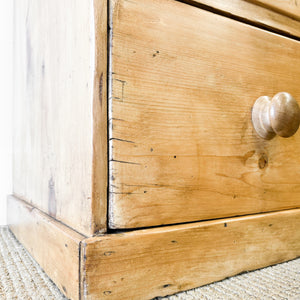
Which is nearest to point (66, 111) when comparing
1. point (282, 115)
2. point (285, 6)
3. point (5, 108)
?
point (282, 115)

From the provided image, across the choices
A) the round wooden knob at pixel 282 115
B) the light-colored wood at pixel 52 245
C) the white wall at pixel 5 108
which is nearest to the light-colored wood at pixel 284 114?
the round wooden knob at pixel 282 115

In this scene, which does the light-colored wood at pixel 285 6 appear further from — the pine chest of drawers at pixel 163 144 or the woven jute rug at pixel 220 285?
the woven jute rug at pixel 220 285

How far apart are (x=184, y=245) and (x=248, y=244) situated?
13 cm

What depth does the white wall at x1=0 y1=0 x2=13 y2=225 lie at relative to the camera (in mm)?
927

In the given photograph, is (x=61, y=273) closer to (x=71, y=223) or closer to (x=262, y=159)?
(x=71, y=223)

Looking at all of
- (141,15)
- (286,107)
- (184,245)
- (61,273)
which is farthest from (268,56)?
(61,273)

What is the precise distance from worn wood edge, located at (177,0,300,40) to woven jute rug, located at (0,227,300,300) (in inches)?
16.5

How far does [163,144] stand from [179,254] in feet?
0.51

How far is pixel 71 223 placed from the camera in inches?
17.9

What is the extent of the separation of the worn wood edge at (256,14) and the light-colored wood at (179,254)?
33 cm

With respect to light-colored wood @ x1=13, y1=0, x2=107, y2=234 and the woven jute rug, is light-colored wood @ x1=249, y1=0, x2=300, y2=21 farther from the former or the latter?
the woven jute rug

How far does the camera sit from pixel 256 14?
1.79ft

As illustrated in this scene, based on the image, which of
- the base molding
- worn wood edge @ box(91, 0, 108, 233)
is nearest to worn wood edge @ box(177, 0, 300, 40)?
worn wood edge @ box(91, 0, 108, 233)

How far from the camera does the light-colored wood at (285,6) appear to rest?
1.82ft
